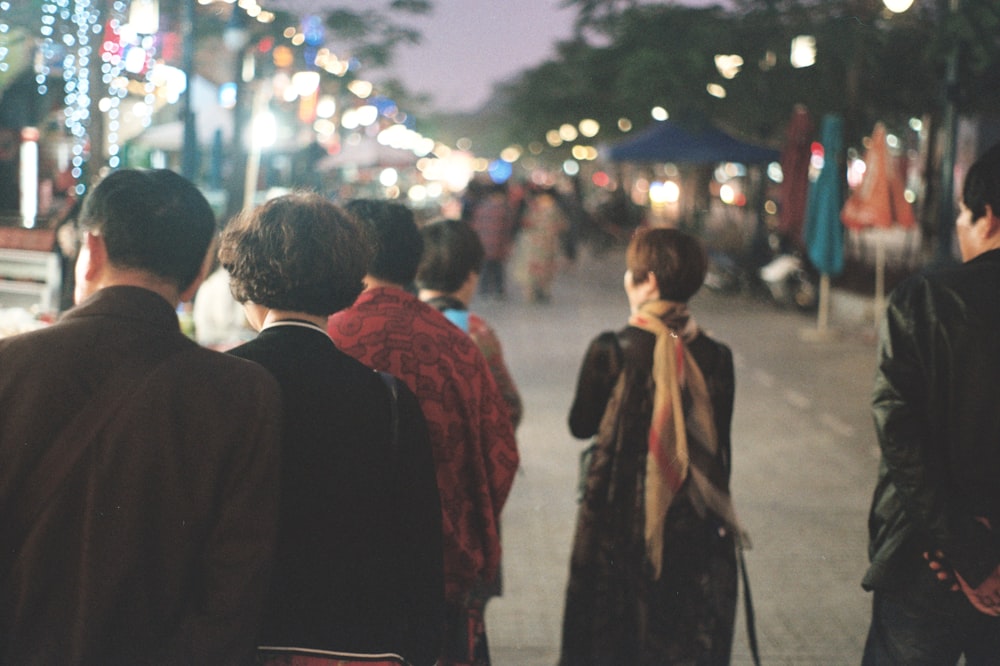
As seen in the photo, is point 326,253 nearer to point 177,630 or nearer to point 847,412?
point 177,630

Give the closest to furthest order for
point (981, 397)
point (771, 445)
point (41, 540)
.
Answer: point (41, 540), point (981, 397), point (771, 445)

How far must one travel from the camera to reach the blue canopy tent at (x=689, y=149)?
58.9 ft

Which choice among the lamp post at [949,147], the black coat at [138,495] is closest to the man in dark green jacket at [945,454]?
the black coat at [138,495]

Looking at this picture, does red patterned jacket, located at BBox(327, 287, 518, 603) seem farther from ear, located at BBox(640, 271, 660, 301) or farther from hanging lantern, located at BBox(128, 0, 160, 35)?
hanging lantern, located at BBox(128, 0, 160, 35)

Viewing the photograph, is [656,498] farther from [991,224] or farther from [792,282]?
[792,282]

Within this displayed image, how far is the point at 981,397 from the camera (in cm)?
278

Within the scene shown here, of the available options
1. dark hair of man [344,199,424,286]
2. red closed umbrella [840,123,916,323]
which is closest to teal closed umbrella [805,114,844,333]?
red closed umbrella [840,123,916,323]

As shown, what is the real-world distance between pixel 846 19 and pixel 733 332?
174 inches

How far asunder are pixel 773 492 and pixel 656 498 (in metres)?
3.77

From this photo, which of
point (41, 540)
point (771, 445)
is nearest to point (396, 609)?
point (41, 540)

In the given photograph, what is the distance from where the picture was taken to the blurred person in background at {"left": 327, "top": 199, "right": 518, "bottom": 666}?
288cm

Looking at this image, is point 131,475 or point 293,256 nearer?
point 131,475

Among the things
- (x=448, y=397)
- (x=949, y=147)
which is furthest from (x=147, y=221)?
(x=949, y=147)

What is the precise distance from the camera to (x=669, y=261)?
360 cm
